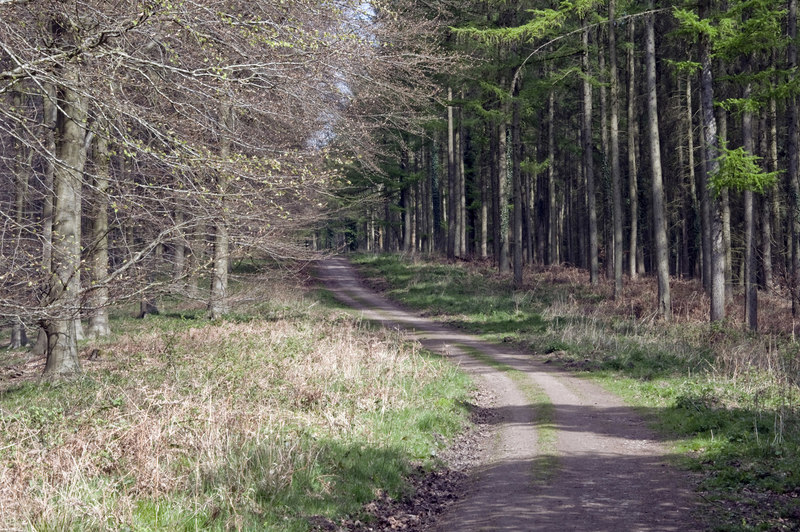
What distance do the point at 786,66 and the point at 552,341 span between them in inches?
529

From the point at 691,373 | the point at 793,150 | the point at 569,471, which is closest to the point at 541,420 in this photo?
the point at 569,471

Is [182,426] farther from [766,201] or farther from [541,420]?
[766,201]

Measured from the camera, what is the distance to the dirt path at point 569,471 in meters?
6.51

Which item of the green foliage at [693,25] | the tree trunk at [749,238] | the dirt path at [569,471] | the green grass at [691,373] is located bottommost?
the dirt path at [569,471]

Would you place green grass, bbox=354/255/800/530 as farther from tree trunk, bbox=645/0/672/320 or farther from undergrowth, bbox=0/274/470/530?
undergrowth, bbox=0/274/470/530

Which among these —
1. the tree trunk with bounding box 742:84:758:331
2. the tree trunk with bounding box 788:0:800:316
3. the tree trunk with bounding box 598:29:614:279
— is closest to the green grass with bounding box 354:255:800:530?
the tree trunk with bounding box 742:84:758:331

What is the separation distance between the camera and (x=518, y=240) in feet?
90.8

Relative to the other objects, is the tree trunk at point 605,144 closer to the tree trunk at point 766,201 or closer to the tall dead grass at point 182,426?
the tree trunk at point 766,201

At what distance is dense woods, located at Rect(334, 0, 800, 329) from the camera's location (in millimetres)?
20031

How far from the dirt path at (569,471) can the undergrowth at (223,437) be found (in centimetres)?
94

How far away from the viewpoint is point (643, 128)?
3784 centimetres

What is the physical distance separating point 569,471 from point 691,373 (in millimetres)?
7166

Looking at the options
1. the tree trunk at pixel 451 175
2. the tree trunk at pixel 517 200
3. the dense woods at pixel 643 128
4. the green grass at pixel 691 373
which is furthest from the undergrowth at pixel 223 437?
the tree trunk at pixel 451 175

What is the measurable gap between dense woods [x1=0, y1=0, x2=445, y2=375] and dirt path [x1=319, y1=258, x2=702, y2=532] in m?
4.53
